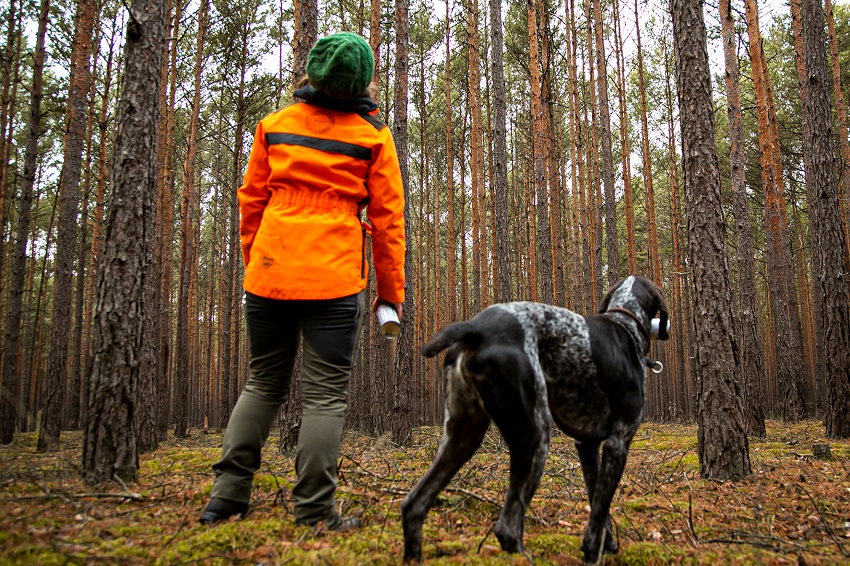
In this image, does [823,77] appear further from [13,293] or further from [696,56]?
[13,293]

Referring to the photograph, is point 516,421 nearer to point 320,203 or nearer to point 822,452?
point 320,203

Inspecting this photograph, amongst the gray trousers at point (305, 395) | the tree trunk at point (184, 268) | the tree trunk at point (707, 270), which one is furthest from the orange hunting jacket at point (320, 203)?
the tree trunk at point (184, 268)

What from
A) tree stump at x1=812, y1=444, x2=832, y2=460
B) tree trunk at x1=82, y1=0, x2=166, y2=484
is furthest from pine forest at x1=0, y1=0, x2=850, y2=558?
tree stump at x1=812, y1=444, x2=832, y2=460

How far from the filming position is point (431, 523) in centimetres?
318

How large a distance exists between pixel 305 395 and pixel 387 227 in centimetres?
99

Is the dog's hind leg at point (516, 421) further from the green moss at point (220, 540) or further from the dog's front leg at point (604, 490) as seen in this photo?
the green moss at point (220, 540)

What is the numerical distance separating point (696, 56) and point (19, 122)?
69.8 feet

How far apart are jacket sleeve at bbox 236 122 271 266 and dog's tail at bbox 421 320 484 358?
1.27 metres

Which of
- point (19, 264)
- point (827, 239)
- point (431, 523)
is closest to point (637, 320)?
point (431, 523)

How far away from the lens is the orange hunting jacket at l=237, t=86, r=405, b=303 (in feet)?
8.97

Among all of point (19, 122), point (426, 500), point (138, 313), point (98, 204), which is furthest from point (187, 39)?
point (426, 500)

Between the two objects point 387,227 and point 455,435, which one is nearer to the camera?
point 455,435

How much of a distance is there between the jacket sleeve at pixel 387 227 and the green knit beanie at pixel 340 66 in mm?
347

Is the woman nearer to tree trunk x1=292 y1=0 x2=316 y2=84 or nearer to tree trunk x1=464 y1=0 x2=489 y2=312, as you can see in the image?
tree trunk x1=292 y1=0 x2=316 y2=84
